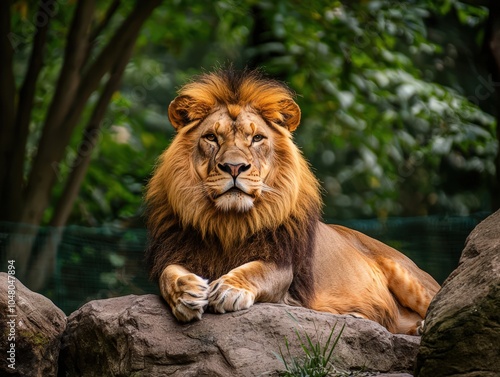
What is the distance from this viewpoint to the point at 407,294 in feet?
18.9

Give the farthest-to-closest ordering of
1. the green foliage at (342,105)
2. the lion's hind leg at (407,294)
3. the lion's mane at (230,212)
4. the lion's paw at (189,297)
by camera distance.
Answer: the green foliage at (342,105)
the lion's hind leg at (407,294)
the lion's mane at (230,212)
the lion's paw at (189,297)

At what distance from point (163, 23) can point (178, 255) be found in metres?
7.16

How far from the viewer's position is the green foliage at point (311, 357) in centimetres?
429

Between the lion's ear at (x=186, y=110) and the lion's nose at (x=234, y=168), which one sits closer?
the lion's nose at (x=234, y=168)

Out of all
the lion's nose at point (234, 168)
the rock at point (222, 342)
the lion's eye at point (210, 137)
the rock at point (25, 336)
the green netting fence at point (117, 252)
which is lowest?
the green netting fence at point (117, 252)

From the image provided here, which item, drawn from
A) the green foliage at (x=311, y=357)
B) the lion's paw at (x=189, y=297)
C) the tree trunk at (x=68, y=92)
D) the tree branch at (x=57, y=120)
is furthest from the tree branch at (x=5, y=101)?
the green foliage at (x=311, y=357)

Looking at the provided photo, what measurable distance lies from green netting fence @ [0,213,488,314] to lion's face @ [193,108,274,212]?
9.33 ft

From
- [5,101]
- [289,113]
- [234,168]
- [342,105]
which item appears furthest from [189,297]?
[342,105]

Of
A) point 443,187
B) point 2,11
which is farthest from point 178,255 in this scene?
point 443,187

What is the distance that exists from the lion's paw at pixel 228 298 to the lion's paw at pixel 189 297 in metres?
0.04

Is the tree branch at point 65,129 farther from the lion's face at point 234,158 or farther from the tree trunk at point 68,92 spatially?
the lion's face at point 234,158

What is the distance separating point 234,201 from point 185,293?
21.5 inches

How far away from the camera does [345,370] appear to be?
4441 millimetres

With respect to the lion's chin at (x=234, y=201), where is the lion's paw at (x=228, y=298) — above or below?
below
